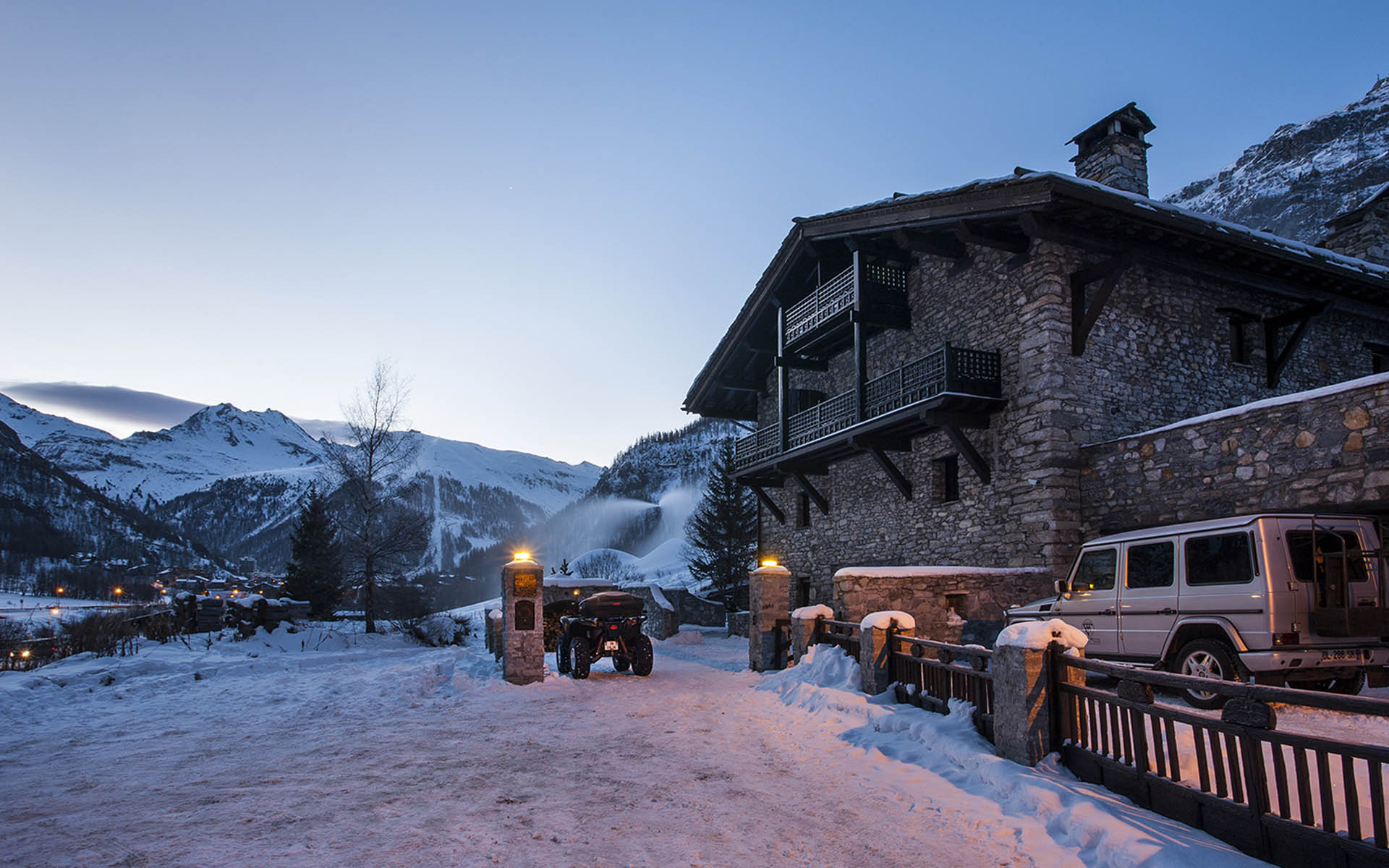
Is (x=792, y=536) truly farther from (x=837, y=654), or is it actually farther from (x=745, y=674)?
(x=837, y=654)

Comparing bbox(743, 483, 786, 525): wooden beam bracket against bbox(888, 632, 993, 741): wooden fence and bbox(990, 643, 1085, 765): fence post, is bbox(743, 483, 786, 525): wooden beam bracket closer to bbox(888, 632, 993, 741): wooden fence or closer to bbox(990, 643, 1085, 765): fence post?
bbox(888, 632, 993, 741): wooden fence

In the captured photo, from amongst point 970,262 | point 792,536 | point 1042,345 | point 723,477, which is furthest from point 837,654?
point 723,477

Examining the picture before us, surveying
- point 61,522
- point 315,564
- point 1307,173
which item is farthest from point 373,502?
point 1307,173

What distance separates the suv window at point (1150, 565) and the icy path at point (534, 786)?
304cm

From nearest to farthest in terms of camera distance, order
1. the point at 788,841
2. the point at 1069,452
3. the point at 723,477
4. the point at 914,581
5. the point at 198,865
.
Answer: the point at 198,865
the point at 788,841
the point at 914,581
the point at 1069,452
the point at 723,477

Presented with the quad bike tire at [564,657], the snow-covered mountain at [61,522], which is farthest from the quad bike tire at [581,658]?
the snow-covered mountain at [61,522]

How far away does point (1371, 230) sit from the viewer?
1797 cm

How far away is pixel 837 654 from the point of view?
9984mm

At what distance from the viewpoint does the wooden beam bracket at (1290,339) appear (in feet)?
47.0

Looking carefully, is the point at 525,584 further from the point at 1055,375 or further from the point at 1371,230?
the point at 1371,230

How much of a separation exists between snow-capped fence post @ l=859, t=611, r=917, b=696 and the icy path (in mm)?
370

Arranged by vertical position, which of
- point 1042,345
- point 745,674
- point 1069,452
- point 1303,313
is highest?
point 1303,313

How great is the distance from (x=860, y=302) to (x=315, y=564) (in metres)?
23.3

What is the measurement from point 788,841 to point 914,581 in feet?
25.0
